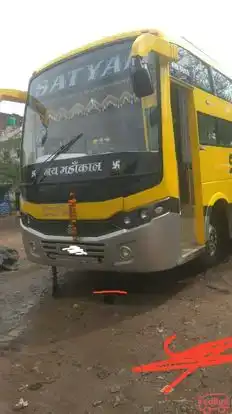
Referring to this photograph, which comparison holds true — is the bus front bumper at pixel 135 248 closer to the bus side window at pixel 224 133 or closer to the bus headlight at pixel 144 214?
the bus headlight at pixel 144 214

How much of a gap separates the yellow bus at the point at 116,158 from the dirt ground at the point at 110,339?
0.59 meters

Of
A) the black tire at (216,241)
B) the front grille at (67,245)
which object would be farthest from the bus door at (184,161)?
the front grille at (67,245)

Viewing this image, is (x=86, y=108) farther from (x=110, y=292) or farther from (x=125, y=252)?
(x=110, y=292)

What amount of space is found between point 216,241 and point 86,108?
2935mm

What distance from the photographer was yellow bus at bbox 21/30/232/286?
473 cm

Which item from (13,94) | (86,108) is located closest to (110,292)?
(86,108)

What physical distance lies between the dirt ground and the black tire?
240 mm

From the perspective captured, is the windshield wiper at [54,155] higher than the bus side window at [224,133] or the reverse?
the reverse

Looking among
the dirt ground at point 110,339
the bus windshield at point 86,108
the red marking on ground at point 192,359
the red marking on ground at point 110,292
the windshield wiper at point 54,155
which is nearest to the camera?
the dirt ground at point 110,339

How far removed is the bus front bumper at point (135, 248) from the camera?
15.5 ft

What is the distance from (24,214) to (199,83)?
3138 millimetres

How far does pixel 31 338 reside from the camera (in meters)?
4.57

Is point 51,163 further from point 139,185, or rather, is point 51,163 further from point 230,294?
point 230,294

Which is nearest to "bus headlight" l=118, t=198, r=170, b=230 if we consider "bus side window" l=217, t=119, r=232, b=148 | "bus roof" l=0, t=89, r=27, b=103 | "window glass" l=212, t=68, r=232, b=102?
"bus roof" l=0, t=89, r=27, b=103
